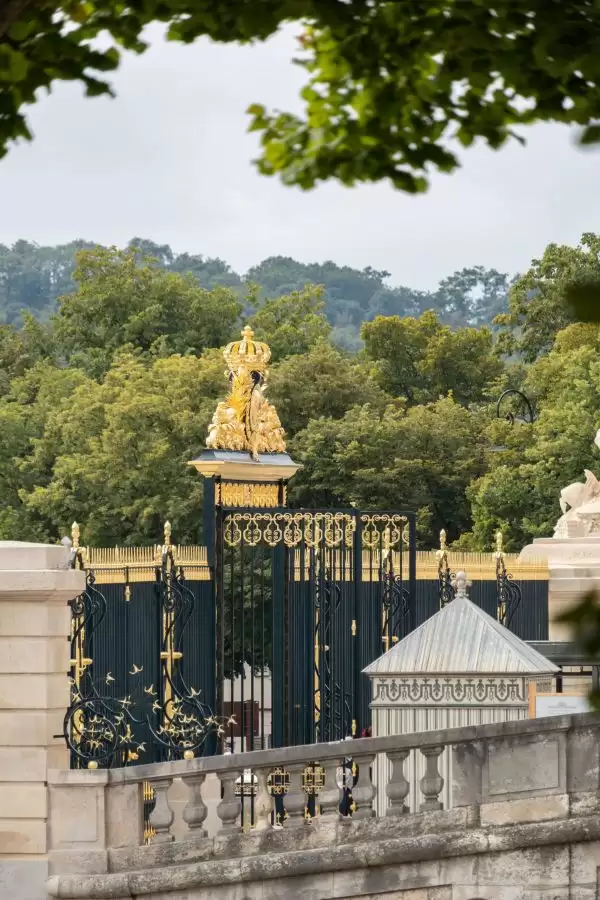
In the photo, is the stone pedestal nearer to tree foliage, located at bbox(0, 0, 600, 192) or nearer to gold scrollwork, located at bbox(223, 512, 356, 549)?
gold scrollwork, located at bbox(223, 512, 356, 549)

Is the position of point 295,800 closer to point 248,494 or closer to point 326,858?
point 326,858

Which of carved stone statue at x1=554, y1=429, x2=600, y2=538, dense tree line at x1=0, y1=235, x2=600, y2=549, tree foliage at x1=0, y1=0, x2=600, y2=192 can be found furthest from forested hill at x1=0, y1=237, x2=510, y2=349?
tree foliage at x1=0, y1=0, x2=600, y2=192

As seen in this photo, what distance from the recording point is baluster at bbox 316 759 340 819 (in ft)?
45.5

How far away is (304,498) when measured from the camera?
4134cm

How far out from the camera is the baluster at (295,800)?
45.9 feet

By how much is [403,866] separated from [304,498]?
2777 centimetres

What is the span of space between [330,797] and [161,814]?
1046 mm

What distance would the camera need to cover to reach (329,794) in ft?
45.6

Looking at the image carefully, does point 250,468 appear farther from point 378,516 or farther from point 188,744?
point 188,744

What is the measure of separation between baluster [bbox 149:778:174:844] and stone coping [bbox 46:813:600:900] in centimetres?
20

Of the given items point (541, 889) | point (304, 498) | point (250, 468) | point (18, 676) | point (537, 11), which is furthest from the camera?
point (304, 498)

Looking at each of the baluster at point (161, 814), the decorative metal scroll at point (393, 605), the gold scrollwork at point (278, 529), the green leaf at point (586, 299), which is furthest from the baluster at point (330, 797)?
the green leaf at point (586, 299)

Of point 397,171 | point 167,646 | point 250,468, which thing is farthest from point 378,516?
point 397,171

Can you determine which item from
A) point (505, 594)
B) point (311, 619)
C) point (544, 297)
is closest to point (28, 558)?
point (311, 619)
